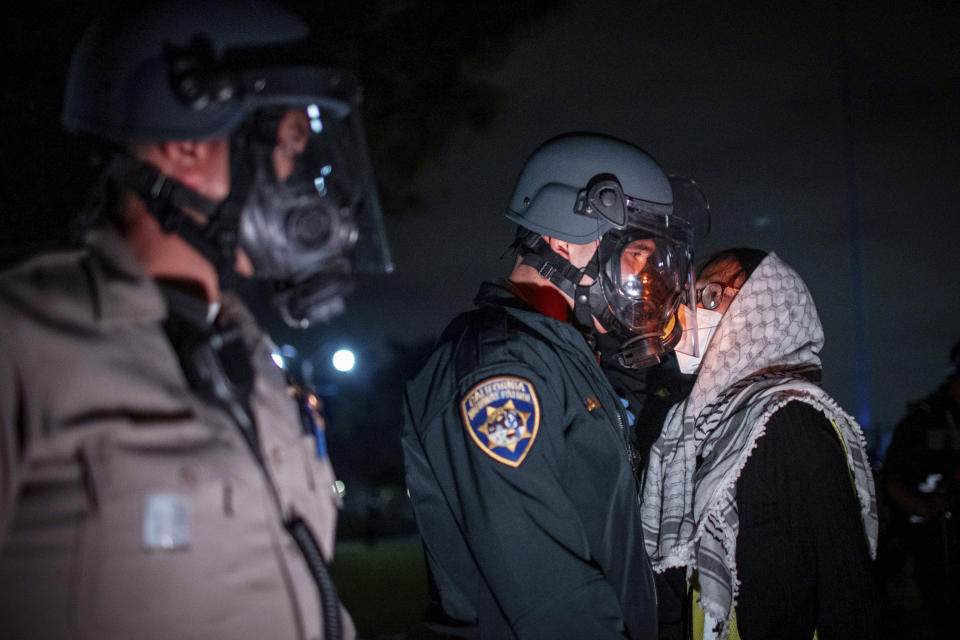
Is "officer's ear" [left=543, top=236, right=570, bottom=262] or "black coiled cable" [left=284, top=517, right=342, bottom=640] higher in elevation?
"officer's ear" [left=543, top=236, right=570, bottom=262]

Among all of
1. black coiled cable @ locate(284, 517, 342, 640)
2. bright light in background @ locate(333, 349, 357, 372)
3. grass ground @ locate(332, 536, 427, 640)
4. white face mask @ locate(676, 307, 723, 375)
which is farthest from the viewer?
bright light in background @ locate(333, 349, 357, 372)

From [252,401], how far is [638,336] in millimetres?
1779

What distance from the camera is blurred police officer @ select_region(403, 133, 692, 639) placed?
204cm

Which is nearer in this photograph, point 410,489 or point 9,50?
point 410,489

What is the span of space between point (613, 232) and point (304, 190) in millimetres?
1435

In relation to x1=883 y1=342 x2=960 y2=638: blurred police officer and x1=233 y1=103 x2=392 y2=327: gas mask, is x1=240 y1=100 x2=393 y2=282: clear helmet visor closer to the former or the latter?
x1=233 y1=103 x2=392 y2=327: gas mask

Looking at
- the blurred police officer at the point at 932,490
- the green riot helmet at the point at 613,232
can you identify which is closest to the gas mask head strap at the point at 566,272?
the green riot helmet at the point at 613,232

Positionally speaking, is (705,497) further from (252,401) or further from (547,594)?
(252,401)

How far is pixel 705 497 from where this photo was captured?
107 inches

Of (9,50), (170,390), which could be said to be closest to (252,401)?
(170,390)

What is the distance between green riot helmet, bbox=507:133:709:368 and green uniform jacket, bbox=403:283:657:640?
16.3 inches

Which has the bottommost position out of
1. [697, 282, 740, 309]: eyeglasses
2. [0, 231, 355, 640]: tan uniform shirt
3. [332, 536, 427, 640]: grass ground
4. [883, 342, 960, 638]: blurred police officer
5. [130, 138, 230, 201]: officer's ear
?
[332, 536, 427, 640]: grass ground

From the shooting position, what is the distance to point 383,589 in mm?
9172

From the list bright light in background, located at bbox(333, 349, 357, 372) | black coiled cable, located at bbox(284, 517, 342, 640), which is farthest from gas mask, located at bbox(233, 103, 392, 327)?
bright light in background, located at bbox(333, 349, 357, 372)
